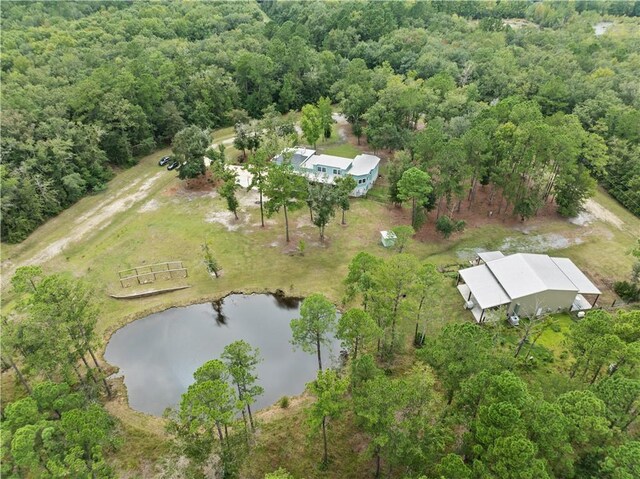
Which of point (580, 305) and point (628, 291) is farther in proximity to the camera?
point (628, 291)

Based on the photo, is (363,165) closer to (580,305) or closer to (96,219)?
(580,305)

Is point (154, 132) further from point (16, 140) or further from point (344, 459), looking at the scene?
point (344, 459)

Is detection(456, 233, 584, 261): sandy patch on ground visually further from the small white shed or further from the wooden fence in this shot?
the wooden fence

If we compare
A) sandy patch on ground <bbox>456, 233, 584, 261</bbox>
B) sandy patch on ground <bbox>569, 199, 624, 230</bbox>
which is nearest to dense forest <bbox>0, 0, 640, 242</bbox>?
sandy patch on ground <bbox>569, 199, 624, 230</bbox>

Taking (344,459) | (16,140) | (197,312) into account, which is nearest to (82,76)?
(16,140)

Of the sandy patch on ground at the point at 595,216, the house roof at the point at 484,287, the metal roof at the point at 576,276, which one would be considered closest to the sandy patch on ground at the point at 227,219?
the house roof at the point at 484,287

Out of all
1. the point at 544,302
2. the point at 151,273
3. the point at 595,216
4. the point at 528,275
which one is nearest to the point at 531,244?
the point at 528,275
